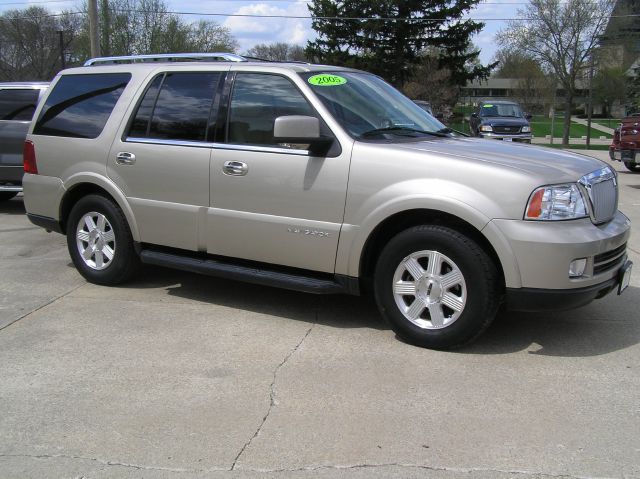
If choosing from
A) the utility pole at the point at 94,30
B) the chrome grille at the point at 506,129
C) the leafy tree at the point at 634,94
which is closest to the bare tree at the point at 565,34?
the leafy tree at the point at 634,94

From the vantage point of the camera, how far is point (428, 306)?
14.1 feet

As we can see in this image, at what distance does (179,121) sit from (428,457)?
3452mm

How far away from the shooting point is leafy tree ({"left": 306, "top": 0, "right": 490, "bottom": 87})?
44531mm

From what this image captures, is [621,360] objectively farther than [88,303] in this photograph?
No

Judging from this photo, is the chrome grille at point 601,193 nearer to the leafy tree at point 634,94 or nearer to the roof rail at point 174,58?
the roof rail at point 174,58

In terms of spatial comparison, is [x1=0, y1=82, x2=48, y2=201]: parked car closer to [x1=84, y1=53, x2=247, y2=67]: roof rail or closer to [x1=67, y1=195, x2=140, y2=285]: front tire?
[x1=84, y1=53, x2=247, y2=67]: roof rail

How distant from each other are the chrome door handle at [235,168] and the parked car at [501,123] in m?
17.6

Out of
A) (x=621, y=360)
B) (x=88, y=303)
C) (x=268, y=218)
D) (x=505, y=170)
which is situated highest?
(x=505, y=170)

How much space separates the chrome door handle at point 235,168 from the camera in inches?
190

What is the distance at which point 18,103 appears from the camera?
10133 mm

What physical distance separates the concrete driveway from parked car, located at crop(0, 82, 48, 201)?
511 cm

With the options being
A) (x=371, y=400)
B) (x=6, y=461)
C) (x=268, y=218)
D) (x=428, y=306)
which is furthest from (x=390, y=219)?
(x=6, y=461)

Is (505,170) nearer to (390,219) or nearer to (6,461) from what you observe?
(390,219)

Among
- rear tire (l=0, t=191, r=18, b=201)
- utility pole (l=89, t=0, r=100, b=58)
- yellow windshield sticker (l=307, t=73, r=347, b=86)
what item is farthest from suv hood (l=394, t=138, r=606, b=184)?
utility pole (l=89, t=0, r=100, b=58)
